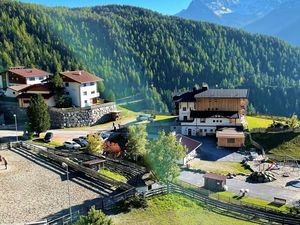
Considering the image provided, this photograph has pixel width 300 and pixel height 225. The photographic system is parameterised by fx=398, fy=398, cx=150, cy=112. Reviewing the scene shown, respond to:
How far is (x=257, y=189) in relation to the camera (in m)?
47.2

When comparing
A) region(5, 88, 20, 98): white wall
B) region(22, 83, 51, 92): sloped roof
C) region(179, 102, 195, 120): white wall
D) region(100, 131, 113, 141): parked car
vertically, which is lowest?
region(100, 131, 113, 141): parked car

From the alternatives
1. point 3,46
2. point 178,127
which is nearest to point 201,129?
point 178,127

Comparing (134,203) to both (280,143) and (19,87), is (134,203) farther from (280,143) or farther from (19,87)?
(19,87)

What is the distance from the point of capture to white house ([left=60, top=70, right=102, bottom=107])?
75.8 metres

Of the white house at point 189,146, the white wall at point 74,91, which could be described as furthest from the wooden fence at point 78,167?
the white wall at point 74,91

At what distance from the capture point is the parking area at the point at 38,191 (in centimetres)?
3403

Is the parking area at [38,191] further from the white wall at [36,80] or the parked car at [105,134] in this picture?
the white wall at [36,80]

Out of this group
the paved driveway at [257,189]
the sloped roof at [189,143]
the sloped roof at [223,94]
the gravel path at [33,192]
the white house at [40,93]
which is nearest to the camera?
the gravel path at [33,192]

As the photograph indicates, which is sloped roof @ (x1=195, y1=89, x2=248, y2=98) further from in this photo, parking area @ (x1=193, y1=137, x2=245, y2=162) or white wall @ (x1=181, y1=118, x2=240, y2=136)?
parking area @ (x1=193, y1=137, x2=245, y2=162)

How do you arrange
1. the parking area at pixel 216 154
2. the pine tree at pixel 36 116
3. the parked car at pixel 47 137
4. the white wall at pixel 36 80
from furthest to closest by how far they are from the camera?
the white wall at pixel 36 80 → the pine tree at pixel 36 116 → the parking area at pixel 216 154 → the parked car at pixel 47 137

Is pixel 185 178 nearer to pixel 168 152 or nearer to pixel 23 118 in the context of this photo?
pixel 168 152

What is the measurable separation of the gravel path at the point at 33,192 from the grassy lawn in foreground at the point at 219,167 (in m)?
20.7

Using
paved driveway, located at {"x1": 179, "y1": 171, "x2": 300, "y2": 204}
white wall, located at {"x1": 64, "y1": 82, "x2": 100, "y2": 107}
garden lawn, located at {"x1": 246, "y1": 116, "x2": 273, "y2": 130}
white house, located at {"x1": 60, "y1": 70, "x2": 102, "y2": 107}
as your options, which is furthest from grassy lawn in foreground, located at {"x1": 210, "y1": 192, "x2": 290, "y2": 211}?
white house, located at {"x1": 60, "y1": 70, "x2": 102, "y2": 107}

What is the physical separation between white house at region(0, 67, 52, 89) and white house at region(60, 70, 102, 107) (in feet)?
35.1
